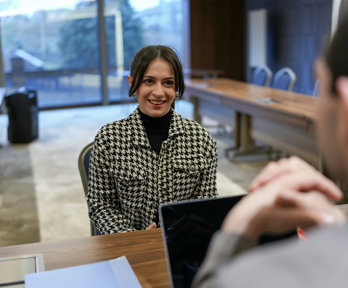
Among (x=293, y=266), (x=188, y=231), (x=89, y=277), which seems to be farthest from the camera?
(x=89, y=277)

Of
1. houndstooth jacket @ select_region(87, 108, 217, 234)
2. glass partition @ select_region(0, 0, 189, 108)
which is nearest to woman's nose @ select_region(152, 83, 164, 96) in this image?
houndstooth jacket @ select_region(87, 108, 217, 234)

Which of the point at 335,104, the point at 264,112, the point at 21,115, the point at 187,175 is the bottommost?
the point at 21,115

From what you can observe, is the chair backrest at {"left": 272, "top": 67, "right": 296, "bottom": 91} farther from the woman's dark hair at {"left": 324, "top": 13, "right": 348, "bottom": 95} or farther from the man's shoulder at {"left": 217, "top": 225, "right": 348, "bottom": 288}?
the man's shoulder at {"left": 217, "top": 225, "right": 348, "bottom": 288}

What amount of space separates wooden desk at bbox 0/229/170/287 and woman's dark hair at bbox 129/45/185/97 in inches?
25.1

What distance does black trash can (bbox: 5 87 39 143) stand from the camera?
263 inches

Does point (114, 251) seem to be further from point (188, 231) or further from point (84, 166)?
point (84, 166)

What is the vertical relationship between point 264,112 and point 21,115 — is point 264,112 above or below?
above

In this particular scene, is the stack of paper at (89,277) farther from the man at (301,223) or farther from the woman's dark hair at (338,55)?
the woman's dark hair at (338,55)

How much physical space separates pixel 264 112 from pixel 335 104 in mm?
4398

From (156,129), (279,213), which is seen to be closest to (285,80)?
(156,129)

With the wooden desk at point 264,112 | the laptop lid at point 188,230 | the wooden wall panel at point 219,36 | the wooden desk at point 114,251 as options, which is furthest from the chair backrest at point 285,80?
the laptop lid at point 188,230

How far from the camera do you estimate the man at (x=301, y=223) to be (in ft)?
1.43

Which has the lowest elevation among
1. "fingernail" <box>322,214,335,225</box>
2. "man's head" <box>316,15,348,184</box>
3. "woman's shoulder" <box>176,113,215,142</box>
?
"woman's shoulder" <box>176,113,215,142</box>

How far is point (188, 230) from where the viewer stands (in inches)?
39.2
